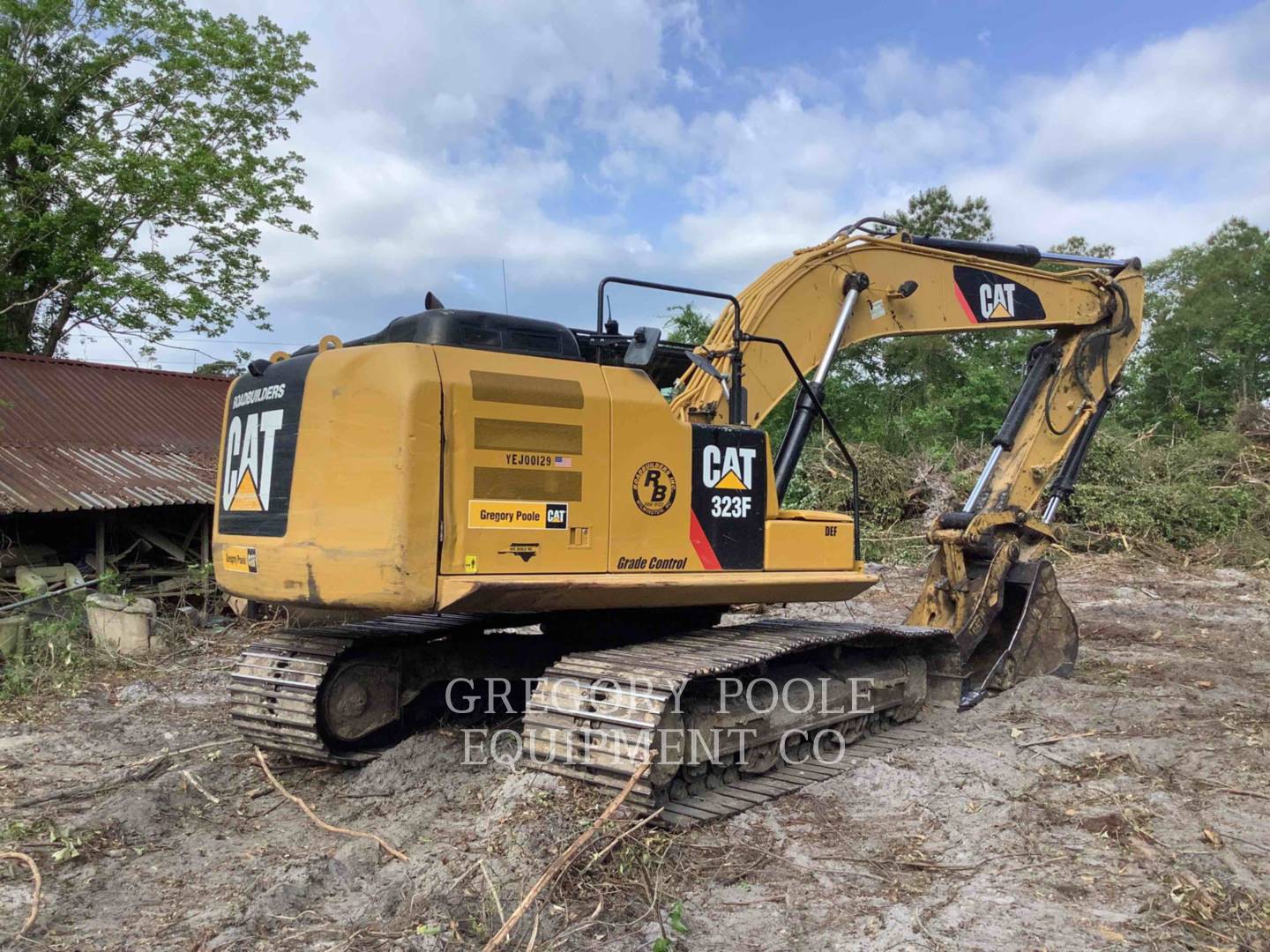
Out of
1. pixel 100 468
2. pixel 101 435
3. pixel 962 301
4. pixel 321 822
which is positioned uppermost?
pixel 962 301

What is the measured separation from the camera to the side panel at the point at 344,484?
432cm

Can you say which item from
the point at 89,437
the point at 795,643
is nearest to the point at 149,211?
the point at 89,437

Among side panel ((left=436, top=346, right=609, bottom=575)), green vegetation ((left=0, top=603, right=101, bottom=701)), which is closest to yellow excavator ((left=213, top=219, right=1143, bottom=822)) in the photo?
side panel ((left=436, top=346, right=609, bottom=575))

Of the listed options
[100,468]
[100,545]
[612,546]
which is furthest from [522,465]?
[100,468]

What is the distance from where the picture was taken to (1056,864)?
4.12 m

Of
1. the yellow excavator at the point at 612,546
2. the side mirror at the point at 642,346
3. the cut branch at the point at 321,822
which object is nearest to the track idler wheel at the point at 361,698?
the yellow excavator at the point at 612,546

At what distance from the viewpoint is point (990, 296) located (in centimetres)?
732

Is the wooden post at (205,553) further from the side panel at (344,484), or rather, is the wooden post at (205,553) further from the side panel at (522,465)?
the side panel at (522,465)

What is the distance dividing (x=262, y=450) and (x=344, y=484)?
774mm

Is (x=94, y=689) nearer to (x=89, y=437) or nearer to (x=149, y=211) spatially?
(x=89, y=437)

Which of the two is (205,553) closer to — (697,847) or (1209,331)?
(697,847)

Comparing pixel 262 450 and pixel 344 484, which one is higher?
pixel 262 450

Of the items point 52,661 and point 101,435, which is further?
point 101,435

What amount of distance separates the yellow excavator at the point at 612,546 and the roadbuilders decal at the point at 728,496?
0.01 m
